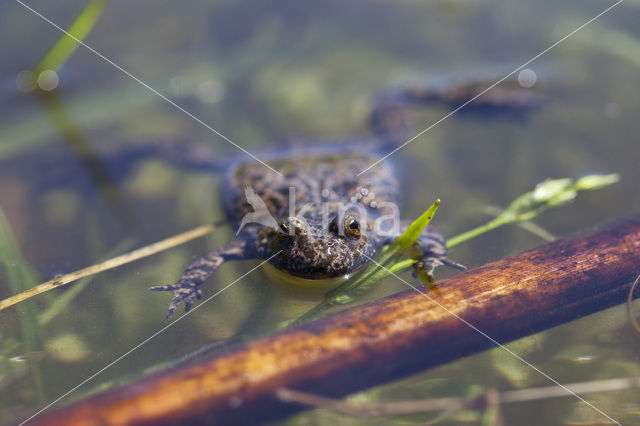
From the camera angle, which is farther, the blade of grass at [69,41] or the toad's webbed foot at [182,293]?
the blade of grass at [69,41]

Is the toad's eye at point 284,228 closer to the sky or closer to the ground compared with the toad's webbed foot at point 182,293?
closer to the sky

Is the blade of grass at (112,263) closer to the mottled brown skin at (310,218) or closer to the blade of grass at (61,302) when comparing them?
the blade of grass at (61,302)

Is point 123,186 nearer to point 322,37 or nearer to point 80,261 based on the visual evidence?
point 80,261

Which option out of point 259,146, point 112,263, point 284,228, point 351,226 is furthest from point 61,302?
point 259,146

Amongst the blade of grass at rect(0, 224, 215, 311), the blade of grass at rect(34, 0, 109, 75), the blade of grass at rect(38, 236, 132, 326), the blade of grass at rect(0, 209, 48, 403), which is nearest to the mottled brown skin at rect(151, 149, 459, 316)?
the blade of grass at rect(0, 224, 215, 311)

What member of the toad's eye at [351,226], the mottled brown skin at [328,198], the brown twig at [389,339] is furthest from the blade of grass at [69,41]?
the brown twig at [389,339]

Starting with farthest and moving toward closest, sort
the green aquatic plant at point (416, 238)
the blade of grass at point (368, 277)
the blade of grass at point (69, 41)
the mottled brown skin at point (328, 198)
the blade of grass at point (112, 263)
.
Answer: the blade of grass at point (69, 41) < the mottled brown skin at point (328, 198) < the blade of grass at point (112, 263) < the green aquatic plant at point (416, 238) < the blade of grass at point (368, 277)
